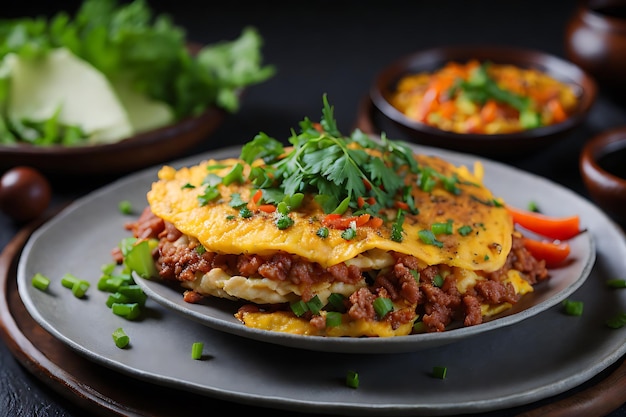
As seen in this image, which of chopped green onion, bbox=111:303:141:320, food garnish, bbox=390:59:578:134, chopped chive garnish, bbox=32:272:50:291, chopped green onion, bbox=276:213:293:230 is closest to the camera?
chopped green onion, bbox=276:213:293:230

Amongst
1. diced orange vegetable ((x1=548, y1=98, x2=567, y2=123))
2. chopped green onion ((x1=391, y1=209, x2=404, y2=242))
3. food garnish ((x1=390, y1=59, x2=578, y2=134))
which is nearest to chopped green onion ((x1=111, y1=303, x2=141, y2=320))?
chopped green onion ((x1=391, y1=209, x2=404, y2=242))

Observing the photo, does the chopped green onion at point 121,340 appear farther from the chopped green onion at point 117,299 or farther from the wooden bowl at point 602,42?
the wooden bowl at point 602,42

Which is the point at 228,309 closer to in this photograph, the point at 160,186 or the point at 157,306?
the point at 157,306

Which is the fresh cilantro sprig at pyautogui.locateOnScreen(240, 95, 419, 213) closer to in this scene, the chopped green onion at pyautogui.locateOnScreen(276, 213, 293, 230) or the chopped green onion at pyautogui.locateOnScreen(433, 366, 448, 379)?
the chopped green onion at pyautogui.locateOnScreen(276, 213, 293, 230)

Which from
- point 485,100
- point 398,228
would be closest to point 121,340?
point 398,228

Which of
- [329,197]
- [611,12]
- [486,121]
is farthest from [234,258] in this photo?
[611,12]

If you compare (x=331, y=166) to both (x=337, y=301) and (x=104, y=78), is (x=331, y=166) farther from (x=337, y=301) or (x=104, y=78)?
(x=104, y=78)

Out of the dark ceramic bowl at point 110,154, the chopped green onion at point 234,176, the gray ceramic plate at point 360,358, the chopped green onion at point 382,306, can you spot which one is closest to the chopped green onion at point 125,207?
the gray ceramic plate at point 360,358
